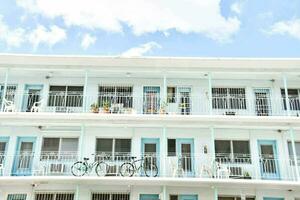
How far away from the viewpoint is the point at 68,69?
60.4ft

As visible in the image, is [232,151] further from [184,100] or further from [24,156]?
[24,156]

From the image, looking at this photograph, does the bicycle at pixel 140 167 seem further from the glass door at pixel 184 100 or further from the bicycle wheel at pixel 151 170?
the glass door at pixel 184 100

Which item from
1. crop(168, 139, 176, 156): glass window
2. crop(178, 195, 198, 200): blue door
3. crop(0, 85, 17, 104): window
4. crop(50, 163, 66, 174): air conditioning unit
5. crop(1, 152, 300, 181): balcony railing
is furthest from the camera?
crop(0, 85, 17, 104): window

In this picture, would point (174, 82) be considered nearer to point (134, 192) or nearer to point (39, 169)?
point (134, 192)

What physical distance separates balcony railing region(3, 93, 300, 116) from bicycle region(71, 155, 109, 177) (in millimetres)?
2650

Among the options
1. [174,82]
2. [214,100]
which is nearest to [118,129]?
[174,82]

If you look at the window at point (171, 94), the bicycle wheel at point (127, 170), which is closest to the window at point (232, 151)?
the window at point (171, 94)

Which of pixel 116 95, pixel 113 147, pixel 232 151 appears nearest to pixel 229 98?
pixel 232 151

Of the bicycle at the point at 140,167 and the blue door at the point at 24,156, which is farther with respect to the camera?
the blue door at the point at 24,156

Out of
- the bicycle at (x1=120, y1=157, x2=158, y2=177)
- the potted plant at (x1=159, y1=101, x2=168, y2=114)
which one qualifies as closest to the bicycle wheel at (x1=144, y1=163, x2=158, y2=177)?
the bicycle at (x1=120, y1=157, x2=158, y2=177)

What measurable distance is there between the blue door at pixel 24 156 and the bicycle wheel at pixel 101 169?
3.13m

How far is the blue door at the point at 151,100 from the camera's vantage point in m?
18.6

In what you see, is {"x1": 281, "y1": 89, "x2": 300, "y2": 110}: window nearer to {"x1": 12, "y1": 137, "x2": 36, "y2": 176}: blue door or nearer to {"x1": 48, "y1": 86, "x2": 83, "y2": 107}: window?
{"x1": 48, "y1": 86, "x2": 83, "y2": 107}: window

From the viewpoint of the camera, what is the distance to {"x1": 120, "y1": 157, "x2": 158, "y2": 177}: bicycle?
16906 mm
